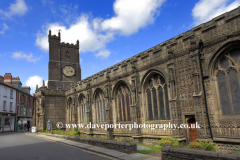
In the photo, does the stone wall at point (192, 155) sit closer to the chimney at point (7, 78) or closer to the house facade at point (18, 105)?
the house facade at point (18, 105)

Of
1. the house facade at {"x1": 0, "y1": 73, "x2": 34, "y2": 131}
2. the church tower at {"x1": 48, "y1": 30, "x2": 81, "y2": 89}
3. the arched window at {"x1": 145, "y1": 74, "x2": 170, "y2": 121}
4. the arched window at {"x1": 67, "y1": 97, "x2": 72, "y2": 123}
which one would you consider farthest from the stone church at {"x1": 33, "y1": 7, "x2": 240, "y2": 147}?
the house facade at {"x1": 0, "y1": 73, "x2": 34, "y2": 131}

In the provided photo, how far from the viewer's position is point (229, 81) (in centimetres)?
1027

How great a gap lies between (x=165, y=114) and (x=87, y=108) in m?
11.5

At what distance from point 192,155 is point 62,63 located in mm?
34067

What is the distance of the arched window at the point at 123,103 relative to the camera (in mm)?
17312

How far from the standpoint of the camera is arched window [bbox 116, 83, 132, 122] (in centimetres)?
1731

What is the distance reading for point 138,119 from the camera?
50.2ft

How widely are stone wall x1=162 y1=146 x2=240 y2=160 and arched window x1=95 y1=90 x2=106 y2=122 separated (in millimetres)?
13172

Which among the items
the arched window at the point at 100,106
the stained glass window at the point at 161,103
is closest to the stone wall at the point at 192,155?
the stained glass window at the point at 161,103

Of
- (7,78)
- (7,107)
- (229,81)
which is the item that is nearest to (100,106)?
(229,81)

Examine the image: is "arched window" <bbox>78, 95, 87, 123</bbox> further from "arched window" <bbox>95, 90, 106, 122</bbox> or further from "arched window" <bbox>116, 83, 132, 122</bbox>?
"arched window" <bbox>116, 83, 132, 122</bbox>

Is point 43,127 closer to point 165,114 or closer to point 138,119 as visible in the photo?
point 138,119

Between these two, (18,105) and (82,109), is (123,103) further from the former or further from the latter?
(18,105)

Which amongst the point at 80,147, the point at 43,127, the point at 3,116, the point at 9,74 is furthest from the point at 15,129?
the point at 80,147
